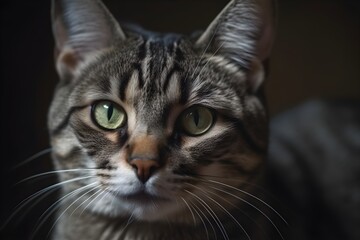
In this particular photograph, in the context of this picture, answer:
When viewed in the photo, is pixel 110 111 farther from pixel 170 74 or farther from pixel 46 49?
pixel 46 49

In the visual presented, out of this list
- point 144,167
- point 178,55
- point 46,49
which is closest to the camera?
point 144,167

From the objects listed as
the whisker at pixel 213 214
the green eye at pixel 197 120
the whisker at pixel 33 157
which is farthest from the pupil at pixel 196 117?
the whisker at pixel 33 157

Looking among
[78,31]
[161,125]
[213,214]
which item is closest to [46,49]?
[78,31]

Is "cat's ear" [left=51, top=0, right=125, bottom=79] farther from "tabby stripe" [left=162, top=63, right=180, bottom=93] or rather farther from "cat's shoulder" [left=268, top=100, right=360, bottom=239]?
"cat's shoulder" [left=268, top=100, right=360, bottom=239]

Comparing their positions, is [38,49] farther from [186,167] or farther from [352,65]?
[352,65]

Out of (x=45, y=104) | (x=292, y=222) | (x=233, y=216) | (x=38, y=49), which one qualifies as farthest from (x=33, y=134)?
(x=292, y=222)

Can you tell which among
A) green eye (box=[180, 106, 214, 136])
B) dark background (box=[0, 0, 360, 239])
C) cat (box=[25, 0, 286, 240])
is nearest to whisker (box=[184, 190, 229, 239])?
cat (box=[25, 0, 286, 240])

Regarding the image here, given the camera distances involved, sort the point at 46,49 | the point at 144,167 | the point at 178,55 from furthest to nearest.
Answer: the point at 46,49 → the point at 178,55 → the point at 144,167

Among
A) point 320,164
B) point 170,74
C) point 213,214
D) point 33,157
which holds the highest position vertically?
point 170,74
